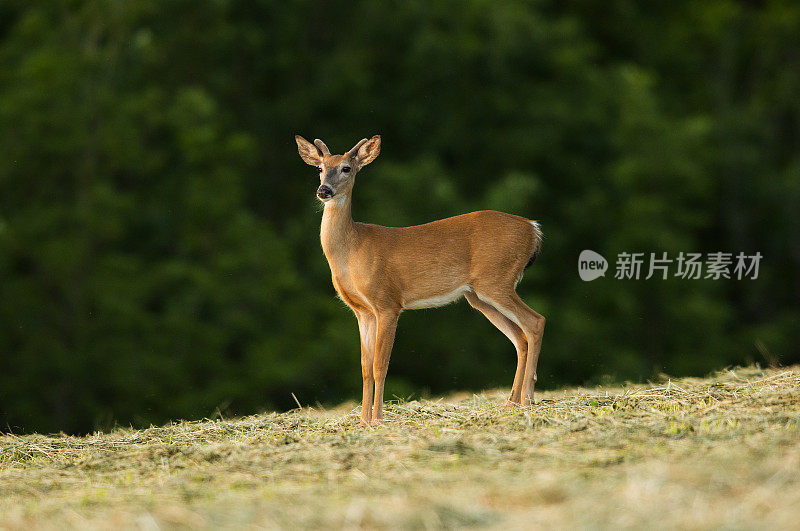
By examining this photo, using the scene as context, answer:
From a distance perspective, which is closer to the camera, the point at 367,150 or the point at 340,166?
the point at 340,166

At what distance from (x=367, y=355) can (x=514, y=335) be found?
875 mm

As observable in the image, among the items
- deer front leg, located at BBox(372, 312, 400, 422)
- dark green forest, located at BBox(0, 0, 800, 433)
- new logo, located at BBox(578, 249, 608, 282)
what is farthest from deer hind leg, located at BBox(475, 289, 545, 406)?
new logo, located at BBox(578, 249, 608, 282)

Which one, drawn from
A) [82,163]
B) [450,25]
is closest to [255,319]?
[82,163]

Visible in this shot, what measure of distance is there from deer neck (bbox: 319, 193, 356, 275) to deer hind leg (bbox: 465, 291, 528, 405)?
80 cm

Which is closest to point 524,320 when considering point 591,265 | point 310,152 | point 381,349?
point 381,349

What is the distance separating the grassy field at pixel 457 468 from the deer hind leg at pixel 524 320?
155mm

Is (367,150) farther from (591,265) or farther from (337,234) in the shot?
(591,265)

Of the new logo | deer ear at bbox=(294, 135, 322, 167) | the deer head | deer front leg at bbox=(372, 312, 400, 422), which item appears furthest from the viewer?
the new logo

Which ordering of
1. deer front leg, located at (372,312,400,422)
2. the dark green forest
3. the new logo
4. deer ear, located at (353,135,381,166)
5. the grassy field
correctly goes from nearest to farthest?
the grassy field, deer front leg, located at (372,312,400,422), deer ear, located at (353,135,381,166), the dark green forest, the new logo

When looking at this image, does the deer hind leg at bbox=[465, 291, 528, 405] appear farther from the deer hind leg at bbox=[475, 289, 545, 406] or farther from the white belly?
the white belly

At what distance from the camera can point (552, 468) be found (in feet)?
12.6

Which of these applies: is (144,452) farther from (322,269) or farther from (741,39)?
(741,39)

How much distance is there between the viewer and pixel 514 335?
6305 millimetres

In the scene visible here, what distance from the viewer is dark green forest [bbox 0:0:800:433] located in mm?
15141
